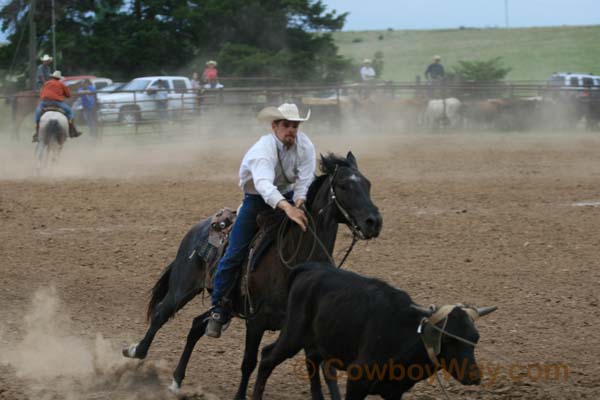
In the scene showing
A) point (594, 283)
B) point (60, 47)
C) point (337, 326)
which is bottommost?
point (594, 283)

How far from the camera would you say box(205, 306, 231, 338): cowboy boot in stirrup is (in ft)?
20.4

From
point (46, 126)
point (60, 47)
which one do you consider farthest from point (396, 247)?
point (60, 47)

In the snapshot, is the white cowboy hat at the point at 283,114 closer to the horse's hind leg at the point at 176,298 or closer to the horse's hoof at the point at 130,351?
the horse's hind leg at the point at 176,298

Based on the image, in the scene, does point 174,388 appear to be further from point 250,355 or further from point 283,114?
point 283,114

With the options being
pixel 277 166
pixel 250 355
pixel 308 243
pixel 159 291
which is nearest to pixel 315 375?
pixel 250 355

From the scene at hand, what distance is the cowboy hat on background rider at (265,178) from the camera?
5.90 metres

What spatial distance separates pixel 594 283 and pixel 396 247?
239 cm

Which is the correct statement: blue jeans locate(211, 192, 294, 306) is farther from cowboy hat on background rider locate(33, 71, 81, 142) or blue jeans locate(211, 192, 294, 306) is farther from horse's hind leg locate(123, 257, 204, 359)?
cowboy hat on background rider locate(33, 71, 81, 142)

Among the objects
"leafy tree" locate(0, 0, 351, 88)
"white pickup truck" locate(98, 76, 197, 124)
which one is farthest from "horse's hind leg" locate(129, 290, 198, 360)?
"leafy tree" locate(0, 0, 351, 88)

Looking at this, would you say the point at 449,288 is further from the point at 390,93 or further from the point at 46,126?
the point at 390,93

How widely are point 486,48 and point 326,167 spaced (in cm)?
7130

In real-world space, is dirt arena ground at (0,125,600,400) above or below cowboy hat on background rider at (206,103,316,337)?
below

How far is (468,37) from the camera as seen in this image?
80.7 metres

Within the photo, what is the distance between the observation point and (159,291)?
6.91 m
